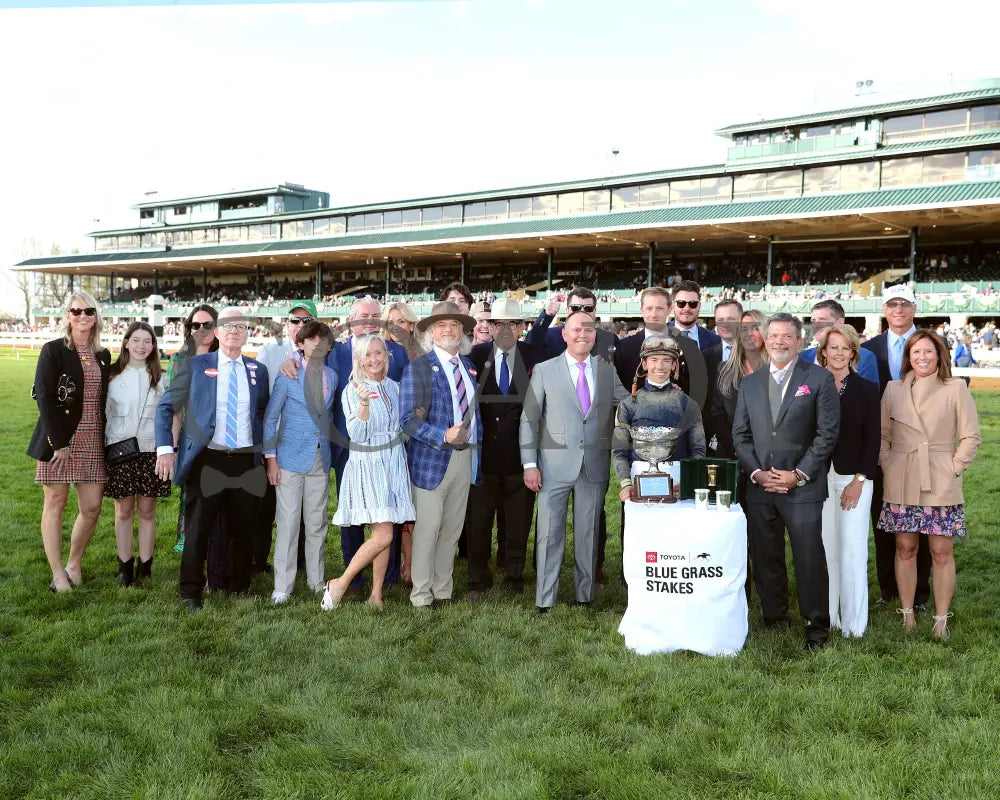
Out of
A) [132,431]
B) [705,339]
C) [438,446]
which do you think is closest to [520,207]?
[705,339]

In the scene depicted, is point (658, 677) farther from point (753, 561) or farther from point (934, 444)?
point (934, 444)

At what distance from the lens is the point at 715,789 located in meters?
3.16

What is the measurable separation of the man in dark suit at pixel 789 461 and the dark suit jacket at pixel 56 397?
431cm

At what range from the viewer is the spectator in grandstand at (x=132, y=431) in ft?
18.3

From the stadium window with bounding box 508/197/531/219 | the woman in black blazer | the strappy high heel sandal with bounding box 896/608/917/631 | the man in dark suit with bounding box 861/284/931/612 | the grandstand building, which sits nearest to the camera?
the strappy high heel sandal with bounding box 896/608/917/631

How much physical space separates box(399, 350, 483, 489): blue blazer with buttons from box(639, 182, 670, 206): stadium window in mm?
35179

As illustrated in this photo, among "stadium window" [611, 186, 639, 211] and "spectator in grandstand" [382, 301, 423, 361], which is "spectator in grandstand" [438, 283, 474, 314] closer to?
"spectator in grandstand" [382, 301, 423, 361]

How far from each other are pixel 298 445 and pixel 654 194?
118 ft

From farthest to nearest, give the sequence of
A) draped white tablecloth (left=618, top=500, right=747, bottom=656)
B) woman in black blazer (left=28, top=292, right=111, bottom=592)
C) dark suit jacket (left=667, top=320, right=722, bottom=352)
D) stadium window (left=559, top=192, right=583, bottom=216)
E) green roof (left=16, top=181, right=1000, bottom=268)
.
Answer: stadium window (left=559, top=192, right=583, bottom=216)
green roof (left=16, top=181, right=1000, bottom=268)
dark suit jacket (left=667, top=320, right=722, bottom=352)
woman in black blazer (left=28, top=292, right=111, bottom=592)
draped white tablecloth (left=618, top=500, right=747, bottom=656)

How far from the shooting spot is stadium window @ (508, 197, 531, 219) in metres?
43.4

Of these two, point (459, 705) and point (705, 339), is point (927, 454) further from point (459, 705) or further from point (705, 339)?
point (459, 705)

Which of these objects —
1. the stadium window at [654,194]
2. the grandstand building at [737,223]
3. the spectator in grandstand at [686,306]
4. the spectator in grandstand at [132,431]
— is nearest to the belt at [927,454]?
the spectator in grandstand at [686,306]

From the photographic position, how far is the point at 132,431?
5594mm

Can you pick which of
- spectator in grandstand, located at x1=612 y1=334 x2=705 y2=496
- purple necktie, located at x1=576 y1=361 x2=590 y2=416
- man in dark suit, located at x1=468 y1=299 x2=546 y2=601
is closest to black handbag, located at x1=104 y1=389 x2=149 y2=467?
man in dark suit, located at x1=468 y1=299 x2=546 y2=601
